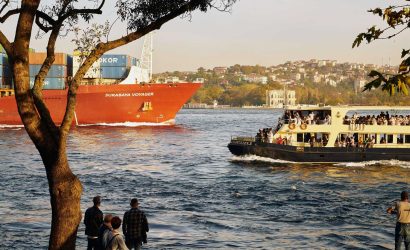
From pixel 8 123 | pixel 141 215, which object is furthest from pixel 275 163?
pixel 8 123

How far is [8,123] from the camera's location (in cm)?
9150

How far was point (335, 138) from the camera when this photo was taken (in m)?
42.1

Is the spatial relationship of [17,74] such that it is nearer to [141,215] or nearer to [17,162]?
[141,215]

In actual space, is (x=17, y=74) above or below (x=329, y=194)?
above

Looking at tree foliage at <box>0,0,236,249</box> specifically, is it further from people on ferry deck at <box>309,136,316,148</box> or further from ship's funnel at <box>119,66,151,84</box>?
ship's funnel at <box>119,66,151,84</box>

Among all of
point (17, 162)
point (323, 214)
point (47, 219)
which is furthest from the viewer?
point (17, 162)

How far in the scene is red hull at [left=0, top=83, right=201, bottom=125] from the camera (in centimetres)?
8650

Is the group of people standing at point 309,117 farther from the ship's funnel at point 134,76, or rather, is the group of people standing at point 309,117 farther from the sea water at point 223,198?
the ship's funnel at point 134,76

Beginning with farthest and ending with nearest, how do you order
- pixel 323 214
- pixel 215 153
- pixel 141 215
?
pixel 215 153, pixel 323 214, pixel 141 215

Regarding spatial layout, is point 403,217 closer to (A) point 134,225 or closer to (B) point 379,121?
(A) point 134,225

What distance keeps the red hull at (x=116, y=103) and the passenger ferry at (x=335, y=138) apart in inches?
1843

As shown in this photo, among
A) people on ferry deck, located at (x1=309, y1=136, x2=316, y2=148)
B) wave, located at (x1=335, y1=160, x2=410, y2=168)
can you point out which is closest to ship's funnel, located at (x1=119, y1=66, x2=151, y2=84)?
people on ferry deck, located at (x1=309, y1=136, x2=316, y2=148)

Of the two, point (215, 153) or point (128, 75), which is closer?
point (215, 153)

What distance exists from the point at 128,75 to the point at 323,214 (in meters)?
74.5
